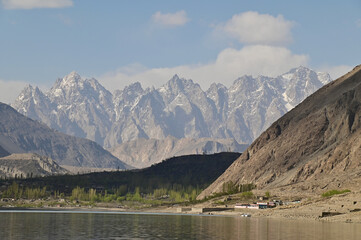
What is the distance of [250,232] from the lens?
16000cm

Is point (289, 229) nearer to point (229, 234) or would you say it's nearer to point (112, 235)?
point (229, 234)

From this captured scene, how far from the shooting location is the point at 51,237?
446 feet

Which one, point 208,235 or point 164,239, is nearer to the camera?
point 164,239

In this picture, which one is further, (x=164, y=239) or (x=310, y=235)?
(x=310, y=235)

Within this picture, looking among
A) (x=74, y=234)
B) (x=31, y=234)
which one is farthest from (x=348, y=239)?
(x=31, y=234)

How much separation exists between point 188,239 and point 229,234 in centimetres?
1939

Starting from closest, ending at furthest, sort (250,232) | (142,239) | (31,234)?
(142,239), (31,234), (250,232)

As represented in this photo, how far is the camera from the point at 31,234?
470 feet

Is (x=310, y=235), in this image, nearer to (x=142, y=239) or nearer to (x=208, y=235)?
(x=208, y=235)

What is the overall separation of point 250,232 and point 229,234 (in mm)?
10812

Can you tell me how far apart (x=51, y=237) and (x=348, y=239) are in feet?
206

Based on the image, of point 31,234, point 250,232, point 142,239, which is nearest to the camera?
point 142,239

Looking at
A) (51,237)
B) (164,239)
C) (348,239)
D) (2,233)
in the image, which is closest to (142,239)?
(164,239)

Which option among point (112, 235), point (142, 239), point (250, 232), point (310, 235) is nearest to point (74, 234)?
point (112, 235)
